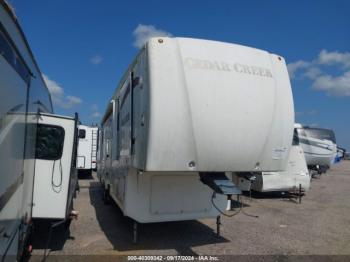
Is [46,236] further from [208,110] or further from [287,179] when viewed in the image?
[287,179]

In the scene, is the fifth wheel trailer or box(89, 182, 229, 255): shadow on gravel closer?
the fifth wheel trailer

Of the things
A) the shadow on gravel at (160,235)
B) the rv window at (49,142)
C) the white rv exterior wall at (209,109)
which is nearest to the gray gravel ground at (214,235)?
the shadow on gravel at (160,235)

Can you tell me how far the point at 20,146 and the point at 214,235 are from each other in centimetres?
438

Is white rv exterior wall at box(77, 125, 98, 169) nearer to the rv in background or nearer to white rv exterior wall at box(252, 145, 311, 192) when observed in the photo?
white rv exterior wall at box(252, 145, 311, 192)

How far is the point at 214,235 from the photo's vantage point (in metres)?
7.07

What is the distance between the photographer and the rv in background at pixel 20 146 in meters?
3.05

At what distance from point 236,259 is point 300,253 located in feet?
4.03

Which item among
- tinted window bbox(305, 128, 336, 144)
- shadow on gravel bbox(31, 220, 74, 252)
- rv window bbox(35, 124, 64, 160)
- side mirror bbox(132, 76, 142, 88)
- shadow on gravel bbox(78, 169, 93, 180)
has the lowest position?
shadow on gravel bbox(31, 220, 74, 252)

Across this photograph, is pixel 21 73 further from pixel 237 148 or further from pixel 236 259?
pixel 236 259

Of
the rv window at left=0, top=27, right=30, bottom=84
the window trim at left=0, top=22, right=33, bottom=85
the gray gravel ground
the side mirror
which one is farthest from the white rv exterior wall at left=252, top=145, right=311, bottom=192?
the rv window at left=0, top=27, right=30, bottom=84

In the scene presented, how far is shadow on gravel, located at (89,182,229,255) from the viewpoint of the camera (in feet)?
20.7

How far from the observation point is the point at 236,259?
5.73 m

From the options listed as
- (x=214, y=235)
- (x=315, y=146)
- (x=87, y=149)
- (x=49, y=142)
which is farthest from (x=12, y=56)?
(x=315, y=146)

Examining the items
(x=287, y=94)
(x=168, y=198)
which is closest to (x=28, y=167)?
(x=168, y=198)
